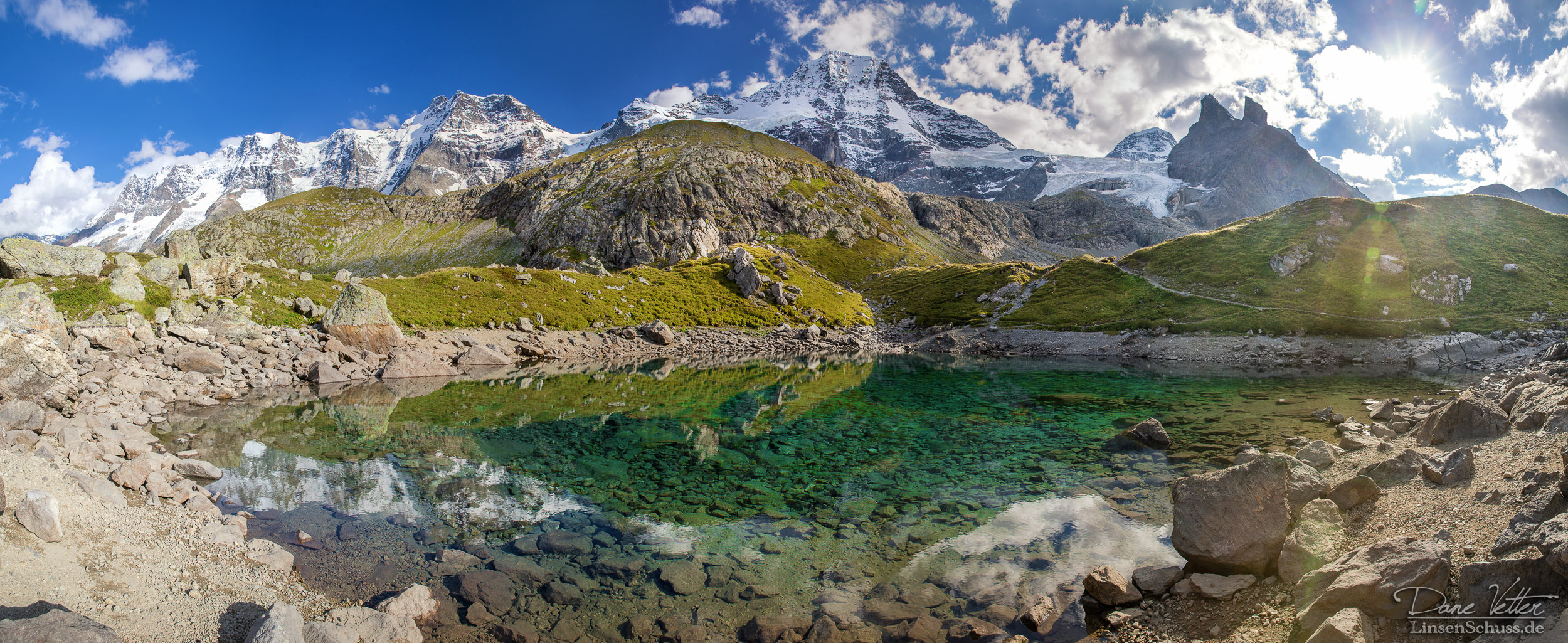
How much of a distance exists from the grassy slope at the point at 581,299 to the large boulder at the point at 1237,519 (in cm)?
6098

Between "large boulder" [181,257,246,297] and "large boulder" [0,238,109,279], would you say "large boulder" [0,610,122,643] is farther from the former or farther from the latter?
"large boulder" [181,257,246,297]

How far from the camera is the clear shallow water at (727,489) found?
11695 millimetres

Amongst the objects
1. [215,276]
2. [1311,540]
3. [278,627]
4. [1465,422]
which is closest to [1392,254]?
[1465,422]

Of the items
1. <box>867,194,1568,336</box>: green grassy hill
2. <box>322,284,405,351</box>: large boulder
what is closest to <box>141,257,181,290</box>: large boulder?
<box>322,284,405,351</box>: large boulder

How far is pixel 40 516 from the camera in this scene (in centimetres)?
941

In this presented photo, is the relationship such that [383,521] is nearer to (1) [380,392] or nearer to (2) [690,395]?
(2) [690,395]

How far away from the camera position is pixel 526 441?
79.6ft

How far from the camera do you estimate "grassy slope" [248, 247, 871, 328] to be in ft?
187

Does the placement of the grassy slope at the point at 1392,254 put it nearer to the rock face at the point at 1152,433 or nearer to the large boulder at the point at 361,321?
Result: the rock face at the point at 1152,433

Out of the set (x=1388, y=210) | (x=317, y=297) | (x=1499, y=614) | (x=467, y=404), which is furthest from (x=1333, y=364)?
(x=317, y=297)

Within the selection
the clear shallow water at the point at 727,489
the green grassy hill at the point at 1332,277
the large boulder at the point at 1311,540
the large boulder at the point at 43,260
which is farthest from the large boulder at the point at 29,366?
the green grassy hill at the point at 1332,277

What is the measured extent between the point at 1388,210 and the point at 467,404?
138200 mm

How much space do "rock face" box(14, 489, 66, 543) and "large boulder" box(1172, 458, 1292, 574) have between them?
68.6ft

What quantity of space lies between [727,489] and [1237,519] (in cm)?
1325
